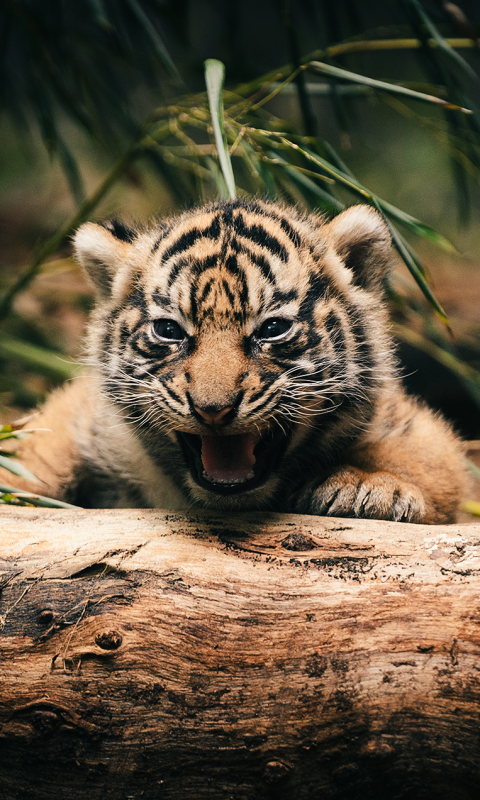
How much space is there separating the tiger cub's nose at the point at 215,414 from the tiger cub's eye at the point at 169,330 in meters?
0.35

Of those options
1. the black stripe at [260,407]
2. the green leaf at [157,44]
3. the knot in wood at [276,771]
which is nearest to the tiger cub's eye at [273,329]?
the black stripe at [260,407]

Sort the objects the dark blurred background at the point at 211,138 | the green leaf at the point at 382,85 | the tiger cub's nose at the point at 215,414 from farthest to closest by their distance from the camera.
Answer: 1. the dark blurred background at the point at 211,138
2. the green leaf at the point at 382,85
3. the tiger cub's nose at the point at 215,414

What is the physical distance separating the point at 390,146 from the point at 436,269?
316 cm

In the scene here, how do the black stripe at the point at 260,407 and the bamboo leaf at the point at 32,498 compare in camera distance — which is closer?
the black stripe at the point at 260,407

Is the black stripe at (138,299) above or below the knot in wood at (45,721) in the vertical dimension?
above

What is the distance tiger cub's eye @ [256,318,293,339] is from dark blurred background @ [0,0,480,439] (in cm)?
76

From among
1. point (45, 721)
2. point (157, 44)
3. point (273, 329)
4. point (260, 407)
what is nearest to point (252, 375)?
point (260, 407)

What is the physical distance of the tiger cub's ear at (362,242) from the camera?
225cm

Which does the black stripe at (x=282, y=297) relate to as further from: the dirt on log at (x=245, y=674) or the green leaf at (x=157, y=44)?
the green leaf at (x=157, y=44)

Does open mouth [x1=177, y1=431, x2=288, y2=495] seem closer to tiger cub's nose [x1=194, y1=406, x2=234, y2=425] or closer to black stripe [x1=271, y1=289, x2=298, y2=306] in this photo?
tiger cub's nose [x1=194, y1=406, x2=234, y2=425]

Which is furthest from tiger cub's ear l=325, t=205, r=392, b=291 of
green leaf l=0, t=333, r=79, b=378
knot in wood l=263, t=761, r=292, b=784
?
green leaf l=0, t=333, r=79, b=378

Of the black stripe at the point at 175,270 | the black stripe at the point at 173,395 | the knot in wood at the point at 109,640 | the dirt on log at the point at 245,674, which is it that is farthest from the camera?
the black stripe at the point at 175,270

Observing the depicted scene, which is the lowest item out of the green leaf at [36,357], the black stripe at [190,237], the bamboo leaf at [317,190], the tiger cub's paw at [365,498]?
the tiger cub's paw at [365,498]

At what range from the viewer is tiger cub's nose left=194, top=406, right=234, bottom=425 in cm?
175
